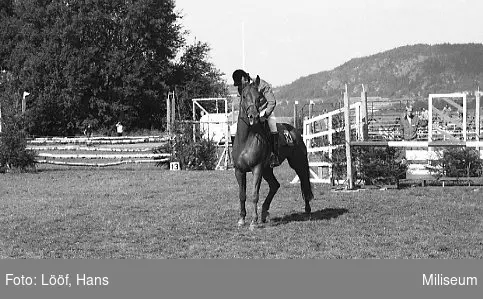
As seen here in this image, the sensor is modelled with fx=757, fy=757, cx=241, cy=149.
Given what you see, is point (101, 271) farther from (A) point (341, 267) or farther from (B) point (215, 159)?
(B) point (215, 159)

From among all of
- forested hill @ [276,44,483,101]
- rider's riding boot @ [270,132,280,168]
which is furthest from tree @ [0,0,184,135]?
forested hill @ [276,44,483,101]

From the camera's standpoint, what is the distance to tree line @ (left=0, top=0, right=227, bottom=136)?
50.7 m

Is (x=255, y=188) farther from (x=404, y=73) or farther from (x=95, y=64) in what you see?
(x=404, y=73)

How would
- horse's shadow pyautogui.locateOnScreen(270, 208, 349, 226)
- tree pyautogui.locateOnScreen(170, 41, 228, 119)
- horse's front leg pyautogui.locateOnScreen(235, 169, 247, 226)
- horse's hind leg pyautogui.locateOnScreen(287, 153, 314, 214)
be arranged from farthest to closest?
tree pyautogui.locateOnScreen(170, 41, 228, 119) → horse's hind leg pyautogui.locateOnScreen(287, 153, 314, 214) → horse's shadow pyautogui.locateOnScreen(270, 208, 349, 226) → horse's front leg pyautogui.locateOnScreen(235, 169, 247, 226)

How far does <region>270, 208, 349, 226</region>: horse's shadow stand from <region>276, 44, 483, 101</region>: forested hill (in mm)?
124180

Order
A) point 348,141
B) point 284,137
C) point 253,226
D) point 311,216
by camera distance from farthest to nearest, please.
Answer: point 348,141 < point 311,216 < point 284,137 < point 253,226

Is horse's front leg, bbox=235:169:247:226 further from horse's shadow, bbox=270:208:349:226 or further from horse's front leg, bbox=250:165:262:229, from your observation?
horse's shadow, bbox=270:208:349:226

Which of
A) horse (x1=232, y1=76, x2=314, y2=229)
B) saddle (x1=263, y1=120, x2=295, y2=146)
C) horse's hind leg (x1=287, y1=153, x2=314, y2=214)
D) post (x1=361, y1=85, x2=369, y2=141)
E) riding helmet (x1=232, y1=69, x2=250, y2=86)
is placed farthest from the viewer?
post (x1=361, y1=85, x2=369, y2=141)

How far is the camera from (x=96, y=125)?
51.6m

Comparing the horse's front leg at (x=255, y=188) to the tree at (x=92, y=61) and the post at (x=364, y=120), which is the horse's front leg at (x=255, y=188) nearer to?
the post at (x=364, y=120)

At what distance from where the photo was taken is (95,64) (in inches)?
2028

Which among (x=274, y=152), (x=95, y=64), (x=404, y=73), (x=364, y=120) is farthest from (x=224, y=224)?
(x=404, y=73)

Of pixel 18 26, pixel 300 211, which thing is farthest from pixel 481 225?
pixel 18 26

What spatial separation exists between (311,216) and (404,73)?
493ft
